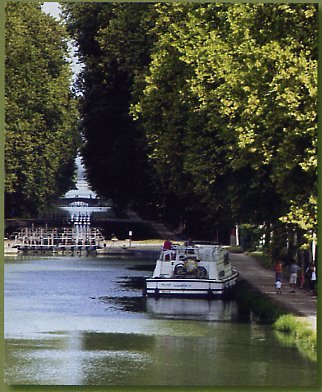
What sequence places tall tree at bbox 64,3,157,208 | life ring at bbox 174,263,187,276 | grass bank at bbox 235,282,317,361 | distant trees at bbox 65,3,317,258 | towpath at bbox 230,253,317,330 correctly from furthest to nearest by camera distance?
tall tree at bbox 64,3,157,208 → life ring at bbox 174,263,187,276 → towpath at bbox 230,253,317,330 → distant trees at bbox 65,3,317,258 → grass bank at bbox 235,282,317,361

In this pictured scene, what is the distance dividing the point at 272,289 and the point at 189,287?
3.24 meters

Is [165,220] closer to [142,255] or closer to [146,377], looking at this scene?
[142,255]

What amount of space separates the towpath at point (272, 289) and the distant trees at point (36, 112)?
701 cm

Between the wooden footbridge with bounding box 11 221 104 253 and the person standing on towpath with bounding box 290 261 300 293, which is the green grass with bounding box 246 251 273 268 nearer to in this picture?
the person standing on towpath with bounding box 290 261 300 293

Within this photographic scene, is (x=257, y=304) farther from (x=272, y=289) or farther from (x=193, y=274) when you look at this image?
(x=193, y=274)

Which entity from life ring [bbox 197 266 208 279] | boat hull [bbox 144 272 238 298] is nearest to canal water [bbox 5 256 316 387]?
boat hull [bbox 144 272 238 298]

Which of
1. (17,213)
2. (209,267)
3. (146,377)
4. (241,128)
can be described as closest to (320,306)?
(146,377)

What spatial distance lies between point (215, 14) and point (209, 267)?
721 centimetres

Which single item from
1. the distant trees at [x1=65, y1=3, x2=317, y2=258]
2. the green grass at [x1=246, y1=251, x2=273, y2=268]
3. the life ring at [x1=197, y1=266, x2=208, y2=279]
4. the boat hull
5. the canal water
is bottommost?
the canal water

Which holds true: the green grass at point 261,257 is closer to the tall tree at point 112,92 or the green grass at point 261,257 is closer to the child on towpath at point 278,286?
the tall tree at point 112,92

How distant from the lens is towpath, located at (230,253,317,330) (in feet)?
122

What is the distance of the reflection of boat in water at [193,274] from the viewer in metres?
45.8

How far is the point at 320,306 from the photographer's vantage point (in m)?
28.3

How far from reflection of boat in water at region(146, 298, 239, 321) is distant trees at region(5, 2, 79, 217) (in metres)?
5.84
